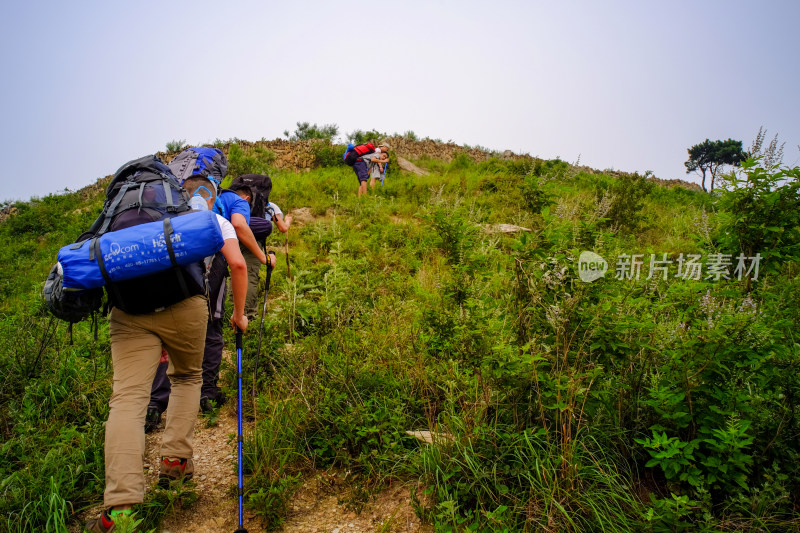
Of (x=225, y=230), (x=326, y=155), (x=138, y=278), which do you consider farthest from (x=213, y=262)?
(x=326, y=155)

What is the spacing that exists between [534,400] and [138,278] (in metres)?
2.41

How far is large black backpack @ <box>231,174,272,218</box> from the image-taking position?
4.69 m

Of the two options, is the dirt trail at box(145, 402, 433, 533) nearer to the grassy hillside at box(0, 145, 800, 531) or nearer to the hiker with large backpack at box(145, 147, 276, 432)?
the grassy hillside at box(0, 145, 800, 531)

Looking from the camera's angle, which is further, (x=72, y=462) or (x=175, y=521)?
(x=72, y=462)

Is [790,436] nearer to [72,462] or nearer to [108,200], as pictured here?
[108,200]

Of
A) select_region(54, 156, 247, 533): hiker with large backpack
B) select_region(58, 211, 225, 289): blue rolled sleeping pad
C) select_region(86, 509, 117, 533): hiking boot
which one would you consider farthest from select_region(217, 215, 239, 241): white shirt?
select_region(86, 509, 117, 533): hiking boot

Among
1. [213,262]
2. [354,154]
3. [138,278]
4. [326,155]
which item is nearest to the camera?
[138,278]

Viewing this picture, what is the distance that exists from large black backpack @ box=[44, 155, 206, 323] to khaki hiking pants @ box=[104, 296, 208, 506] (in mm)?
127

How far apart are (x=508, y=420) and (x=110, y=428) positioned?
7.55ft

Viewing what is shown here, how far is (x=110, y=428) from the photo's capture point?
2.55 meters

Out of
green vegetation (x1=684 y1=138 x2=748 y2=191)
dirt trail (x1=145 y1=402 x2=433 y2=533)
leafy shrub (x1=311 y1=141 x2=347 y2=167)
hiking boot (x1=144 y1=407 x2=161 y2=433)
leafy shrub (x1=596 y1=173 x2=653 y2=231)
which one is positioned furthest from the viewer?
green vegetation (x1=684 y1=138 x2=748 y2=191)

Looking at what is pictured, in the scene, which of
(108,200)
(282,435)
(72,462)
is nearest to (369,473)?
(282,435)

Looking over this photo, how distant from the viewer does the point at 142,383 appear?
8.77ft

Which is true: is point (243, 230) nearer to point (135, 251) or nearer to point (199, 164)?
point (199, 164)
